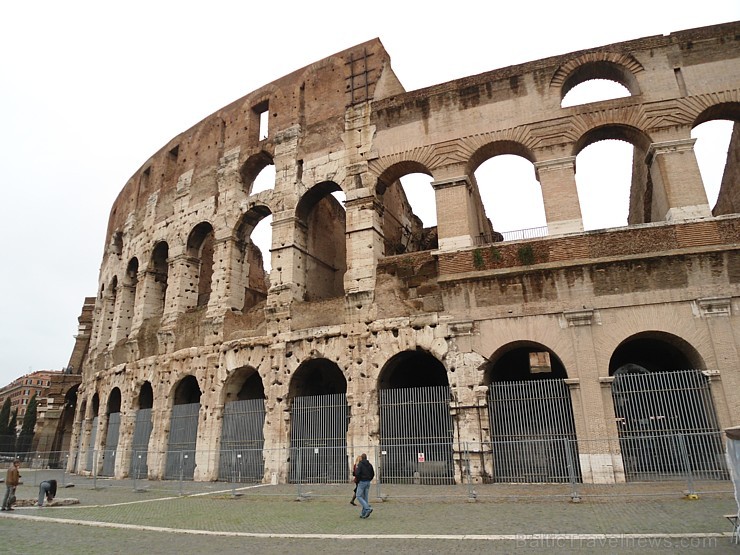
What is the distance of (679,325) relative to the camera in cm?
1052

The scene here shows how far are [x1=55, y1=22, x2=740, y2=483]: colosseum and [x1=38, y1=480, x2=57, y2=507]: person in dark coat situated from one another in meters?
3.09

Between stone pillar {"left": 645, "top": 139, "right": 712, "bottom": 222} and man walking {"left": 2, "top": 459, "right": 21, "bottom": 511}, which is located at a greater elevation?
stone pillar {"left": 645, "top": 139, "right": 712, "bottom": 222}

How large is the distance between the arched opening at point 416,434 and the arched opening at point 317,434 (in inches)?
42.9

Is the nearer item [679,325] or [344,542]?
[344,542]

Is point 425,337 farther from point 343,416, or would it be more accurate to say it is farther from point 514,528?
point 514,528

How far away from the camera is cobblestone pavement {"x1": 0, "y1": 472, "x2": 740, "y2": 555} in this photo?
18.0 ft

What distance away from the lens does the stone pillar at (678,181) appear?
11273 millimetres

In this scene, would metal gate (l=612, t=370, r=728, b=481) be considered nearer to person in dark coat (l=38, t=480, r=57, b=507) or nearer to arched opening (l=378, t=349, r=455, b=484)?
arched opening (l=378, t=349, r=455, b=484)

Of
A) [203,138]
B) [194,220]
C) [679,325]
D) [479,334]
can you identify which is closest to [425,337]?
[479,334]

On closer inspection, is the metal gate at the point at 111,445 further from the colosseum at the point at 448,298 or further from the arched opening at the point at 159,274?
the arched opening at the point at 159,274

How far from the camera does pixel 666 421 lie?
1058 centimetres

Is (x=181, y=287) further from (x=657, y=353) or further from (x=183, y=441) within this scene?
(x=657, y=353)

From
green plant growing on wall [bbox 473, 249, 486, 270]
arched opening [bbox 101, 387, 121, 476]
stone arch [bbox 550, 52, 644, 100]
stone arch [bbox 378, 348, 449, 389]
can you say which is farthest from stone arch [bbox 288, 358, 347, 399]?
stone arch [bbox 550, 52, 644, 100]

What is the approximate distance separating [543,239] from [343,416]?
6427mm
